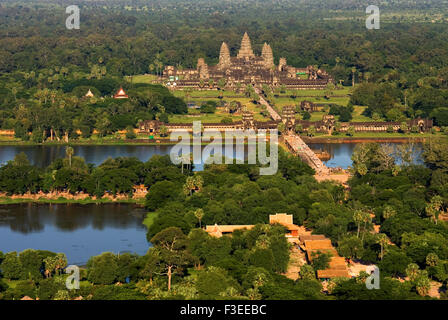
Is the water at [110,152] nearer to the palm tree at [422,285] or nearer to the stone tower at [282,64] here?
the palm tree at [422,285]

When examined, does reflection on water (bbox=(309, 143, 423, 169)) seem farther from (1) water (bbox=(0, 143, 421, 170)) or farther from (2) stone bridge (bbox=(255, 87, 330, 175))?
(2) stone bridge (bbox=(255, 87, 330, 175))

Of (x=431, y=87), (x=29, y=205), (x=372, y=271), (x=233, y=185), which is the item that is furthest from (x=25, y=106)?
(x=372, y=271)

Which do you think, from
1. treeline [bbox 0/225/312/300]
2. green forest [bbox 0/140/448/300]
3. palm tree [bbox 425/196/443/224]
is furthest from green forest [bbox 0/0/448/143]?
treeline [bbox 0/225/312/300]

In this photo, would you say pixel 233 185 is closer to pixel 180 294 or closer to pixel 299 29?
pixel 180 294

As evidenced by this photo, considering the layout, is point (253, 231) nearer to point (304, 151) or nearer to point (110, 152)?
point (304, 151)

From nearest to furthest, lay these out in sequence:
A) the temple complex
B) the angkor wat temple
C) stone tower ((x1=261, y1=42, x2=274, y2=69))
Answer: the temple complex
the angkor wat temple
stone tower ((x1=261, y1=42, x2=274, y2=69))
